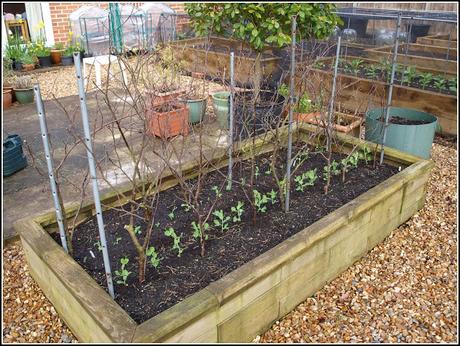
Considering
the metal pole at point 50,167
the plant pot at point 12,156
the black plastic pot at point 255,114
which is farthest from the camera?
the plant pot at point 12,156

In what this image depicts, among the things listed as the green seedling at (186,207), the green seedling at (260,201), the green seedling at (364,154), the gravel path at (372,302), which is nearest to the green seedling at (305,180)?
the green seedling at (260,201)

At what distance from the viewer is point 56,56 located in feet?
30.9

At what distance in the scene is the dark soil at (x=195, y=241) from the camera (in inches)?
107

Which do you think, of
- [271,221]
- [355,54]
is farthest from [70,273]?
[355,54]

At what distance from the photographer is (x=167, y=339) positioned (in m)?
2.26

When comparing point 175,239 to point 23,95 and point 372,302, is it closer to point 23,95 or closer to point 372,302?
point 372,302

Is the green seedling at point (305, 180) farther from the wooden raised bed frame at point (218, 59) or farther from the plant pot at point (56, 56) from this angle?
the plant pot at point (56, 56)

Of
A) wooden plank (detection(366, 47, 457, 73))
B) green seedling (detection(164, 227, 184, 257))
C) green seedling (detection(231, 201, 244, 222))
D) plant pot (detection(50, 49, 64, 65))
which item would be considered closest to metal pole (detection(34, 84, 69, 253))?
green seedling (detection(164, 227, 184, 257))

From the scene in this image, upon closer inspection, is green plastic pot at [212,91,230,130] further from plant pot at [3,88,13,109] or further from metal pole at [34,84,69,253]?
plant pot at [3,88,13,109]

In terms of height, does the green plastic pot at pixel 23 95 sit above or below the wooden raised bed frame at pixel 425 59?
below

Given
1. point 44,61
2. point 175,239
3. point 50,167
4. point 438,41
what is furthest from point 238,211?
point 438,41

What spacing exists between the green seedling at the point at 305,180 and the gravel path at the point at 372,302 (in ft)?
2.57

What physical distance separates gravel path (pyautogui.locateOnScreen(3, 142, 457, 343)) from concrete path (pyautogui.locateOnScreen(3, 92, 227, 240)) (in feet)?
1.91

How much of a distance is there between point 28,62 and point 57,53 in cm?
75
